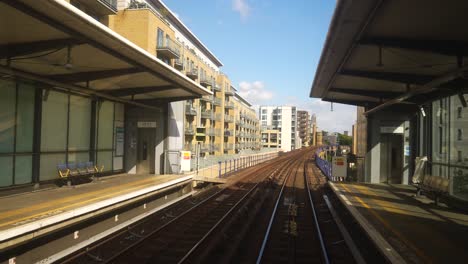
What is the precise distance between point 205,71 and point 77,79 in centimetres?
4057

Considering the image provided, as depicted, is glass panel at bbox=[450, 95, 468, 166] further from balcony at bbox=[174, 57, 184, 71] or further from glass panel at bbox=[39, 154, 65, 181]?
balcony at bbox=[174, 57, 184, 71]

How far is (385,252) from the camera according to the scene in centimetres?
627

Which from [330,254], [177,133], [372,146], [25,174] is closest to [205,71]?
[177,133]

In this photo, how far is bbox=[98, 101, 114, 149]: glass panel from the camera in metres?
14.7

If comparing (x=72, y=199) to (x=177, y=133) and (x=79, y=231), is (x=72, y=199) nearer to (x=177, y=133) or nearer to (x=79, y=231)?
(x=79, y=231)

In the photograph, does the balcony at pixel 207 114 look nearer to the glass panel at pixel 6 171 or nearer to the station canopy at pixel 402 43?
the station canopy at pixel 402 43

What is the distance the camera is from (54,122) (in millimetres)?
11711

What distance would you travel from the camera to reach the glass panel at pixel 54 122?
36.9 feet

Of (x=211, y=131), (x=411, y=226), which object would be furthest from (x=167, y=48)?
(x=411, y=226)

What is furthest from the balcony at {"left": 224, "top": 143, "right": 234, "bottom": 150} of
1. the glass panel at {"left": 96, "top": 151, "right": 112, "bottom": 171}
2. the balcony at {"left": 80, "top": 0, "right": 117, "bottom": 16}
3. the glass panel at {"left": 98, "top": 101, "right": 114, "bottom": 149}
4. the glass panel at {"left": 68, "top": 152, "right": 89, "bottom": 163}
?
the glass panel at {"left": 68, "top": 152, "right": 89, "bottom": 163}

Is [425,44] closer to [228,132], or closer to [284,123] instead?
[228,132]

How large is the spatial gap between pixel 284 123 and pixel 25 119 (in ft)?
413

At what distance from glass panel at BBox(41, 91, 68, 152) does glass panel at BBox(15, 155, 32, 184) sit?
0.74 metres

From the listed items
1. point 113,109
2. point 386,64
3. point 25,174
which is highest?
point 386,64
